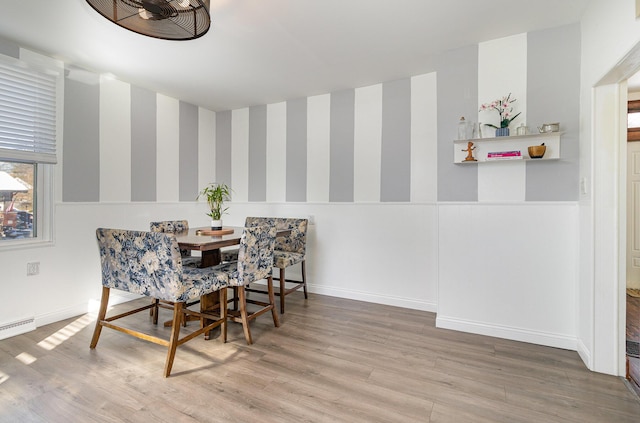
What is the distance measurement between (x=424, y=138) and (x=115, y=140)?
338 centimetres

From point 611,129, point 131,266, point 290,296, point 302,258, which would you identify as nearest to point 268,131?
point 302,258

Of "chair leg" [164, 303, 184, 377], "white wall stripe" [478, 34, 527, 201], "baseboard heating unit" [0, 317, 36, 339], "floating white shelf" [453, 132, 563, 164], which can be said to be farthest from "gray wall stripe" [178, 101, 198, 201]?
"white wall stripe" [478, 34, 527, 201]

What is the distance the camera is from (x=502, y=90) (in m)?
2.65

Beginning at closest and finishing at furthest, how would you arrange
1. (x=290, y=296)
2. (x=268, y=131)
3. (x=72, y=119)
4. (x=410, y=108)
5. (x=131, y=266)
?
(x=131, y=266)
(x=72, y=119)
(x=410, y=108)
(x=290, y=296)
(x=268, y=131)

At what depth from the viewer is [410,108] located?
134 inches

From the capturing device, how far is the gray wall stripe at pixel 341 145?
3.77 m

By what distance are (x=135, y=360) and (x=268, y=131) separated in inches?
122

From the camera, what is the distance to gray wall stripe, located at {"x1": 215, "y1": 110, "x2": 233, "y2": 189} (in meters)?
4.69

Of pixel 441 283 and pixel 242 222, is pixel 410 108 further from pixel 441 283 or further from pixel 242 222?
pixel 242 222

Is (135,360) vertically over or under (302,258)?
under

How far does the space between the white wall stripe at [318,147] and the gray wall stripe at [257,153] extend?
72 cm

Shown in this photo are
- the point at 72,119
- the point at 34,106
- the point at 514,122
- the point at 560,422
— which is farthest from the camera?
the point at 72,119

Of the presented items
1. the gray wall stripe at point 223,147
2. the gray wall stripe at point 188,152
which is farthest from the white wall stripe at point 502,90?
the gray wall stripe at point 188,152

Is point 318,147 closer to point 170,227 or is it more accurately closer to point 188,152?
point 188,152
